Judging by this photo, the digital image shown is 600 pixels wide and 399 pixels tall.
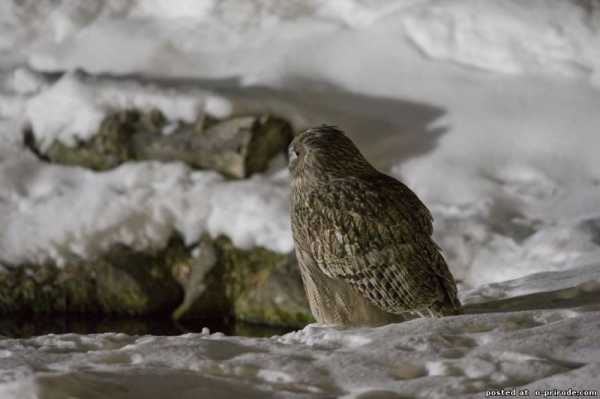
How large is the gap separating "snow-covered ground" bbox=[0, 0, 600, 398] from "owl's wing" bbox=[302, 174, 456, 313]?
1.55 m

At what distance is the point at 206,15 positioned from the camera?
813 centimetres

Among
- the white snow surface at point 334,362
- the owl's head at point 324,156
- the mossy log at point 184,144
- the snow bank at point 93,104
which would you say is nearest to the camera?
the white snow surface at point 334,362

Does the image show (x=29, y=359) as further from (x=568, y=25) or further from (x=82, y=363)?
(x=568, y=25)

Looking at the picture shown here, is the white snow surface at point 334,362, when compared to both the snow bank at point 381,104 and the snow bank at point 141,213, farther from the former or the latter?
the snow bank at point 141,213

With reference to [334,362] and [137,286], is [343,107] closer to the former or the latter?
[137,286]

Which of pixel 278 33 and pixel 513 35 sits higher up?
pixel 278 33

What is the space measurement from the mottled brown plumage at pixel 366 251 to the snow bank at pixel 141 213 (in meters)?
2.30

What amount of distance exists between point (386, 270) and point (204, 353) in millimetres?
1012

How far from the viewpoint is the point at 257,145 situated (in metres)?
6.54

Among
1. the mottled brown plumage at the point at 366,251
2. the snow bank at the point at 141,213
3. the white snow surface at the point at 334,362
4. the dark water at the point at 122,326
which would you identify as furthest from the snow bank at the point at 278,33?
the white snow surface at the point at 334,362

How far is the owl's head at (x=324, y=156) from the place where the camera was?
3.58m

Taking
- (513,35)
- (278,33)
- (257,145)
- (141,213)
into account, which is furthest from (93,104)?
(513,35)

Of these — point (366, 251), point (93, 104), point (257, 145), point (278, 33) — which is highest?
point (278, 33)

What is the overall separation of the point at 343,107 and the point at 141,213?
5.47 ft
